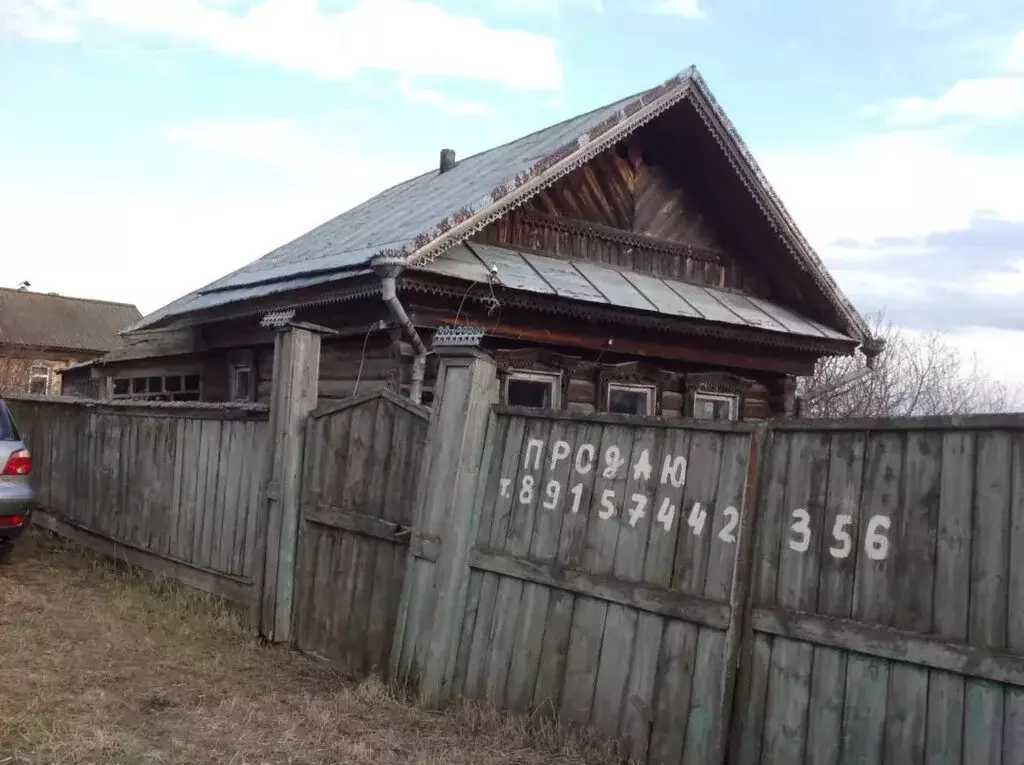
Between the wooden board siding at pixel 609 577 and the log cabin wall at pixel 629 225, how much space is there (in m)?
5.48

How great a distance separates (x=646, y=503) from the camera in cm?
465

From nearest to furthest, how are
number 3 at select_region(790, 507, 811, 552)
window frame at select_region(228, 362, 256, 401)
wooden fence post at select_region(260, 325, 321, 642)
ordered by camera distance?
number 3 at select_region(790, 507, 811, 552) < wooden fence post at select_region(260, 325, 321, 642) < window frame at select_region(228, 362, 256, 401)

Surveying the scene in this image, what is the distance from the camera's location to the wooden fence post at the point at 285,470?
266 inches

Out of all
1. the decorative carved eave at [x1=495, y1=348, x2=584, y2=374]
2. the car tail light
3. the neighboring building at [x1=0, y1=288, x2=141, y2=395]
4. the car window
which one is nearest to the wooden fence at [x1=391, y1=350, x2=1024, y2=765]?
the decorative carved eave at [x1=495, y1=348, x2=584, y2=374]

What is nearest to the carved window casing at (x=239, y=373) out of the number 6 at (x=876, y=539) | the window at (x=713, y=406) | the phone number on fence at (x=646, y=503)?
the window at (x=713, y=406)

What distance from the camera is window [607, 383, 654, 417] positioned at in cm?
1116

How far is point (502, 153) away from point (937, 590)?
10.3 meters

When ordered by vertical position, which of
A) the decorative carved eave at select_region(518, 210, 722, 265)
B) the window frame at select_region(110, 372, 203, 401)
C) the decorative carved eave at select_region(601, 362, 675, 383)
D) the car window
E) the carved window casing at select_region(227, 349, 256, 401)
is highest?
the decorative carved eave at select_region(518, 210, 722, 265)

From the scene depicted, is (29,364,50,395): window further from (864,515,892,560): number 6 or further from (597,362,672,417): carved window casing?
(864,515,892,560): number 6

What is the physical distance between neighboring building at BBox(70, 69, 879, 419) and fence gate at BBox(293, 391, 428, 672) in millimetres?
2061

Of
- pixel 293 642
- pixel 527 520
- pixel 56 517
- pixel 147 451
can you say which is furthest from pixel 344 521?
pixel 56 517

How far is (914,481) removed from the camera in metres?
3.71

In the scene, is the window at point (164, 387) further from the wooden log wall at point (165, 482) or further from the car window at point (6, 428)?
the car window at point (6, 428)

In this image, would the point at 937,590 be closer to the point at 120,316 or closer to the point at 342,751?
the point at 342,751
